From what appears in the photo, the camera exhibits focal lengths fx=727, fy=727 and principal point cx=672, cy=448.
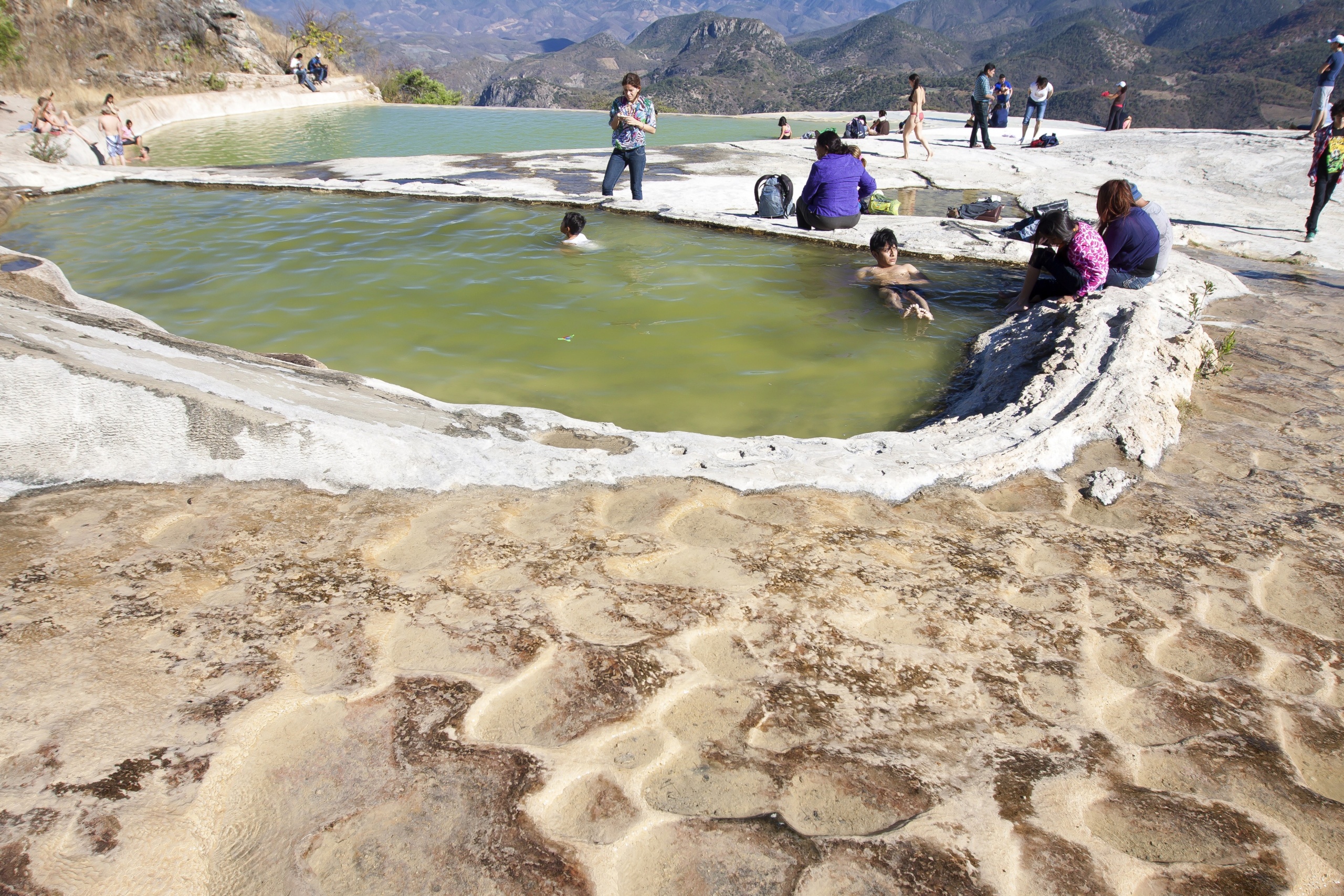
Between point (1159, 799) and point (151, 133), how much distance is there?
2328 cm

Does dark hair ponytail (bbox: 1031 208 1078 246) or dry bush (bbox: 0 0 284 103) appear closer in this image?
dark hair ponytail (bbox: 1031 208 1078 246)

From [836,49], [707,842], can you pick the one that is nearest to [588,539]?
[707,842]

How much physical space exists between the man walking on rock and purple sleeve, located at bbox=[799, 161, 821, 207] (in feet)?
25.0

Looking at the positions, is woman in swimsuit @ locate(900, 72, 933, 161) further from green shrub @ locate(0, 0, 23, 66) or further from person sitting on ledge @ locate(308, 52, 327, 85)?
person sitting on ledge @ locate(308, 52, 327, 85)

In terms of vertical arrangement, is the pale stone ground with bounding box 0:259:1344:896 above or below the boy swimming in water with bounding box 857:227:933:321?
below

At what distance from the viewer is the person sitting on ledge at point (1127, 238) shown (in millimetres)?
5000

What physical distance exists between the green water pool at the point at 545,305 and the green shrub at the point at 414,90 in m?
26.1

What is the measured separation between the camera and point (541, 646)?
1957mm

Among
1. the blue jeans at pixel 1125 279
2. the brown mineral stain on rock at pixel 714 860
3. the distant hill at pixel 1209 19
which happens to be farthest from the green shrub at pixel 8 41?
the distant hill at pixel 1209 19

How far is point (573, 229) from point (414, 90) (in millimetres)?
30283

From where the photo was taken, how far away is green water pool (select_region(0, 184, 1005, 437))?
14.4 feet

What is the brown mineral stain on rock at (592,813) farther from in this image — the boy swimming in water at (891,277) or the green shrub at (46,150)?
the green shrub at (46,150)

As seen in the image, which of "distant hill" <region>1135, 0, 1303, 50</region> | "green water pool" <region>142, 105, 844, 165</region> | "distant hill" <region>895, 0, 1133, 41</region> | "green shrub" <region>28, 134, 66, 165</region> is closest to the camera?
"green shrub" <region>28, 134, 66, 165</region>

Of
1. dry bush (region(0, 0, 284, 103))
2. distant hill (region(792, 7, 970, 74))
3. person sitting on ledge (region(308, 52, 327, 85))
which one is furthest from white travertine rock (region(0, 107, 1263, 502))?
distant hill (region(792, 7, 970, 74))
